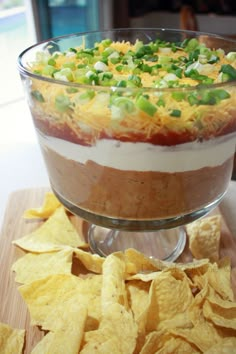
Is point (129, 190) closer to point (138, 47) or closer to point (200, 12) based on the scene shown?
point (138, 47)

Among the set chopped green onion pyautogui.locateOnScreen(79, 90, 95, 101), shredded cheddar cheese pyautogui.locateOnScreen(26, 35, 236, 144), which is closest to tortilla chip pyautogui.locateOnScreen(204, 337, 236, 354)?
shredded cheddar cheese pyautogui.locateOnScreen(26, 35, 236, 144)

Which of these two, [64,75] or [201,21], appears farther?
[201,21]

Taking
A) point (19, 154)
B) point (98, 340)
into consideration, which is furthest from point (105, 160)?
point (19, 154)

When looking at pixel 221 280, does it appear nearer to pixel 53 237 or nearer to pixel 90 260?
pixel 90 260

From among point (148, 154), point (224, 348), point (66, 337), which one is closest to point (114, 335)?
point (66, 337)

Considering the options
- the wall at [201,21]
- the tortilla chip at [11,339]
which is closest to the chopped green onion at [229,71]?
the tortilla chip at [11,339]

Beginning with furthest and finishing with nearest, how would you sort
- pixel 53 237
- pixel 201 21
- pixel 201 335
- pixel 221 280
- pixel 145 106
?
pixel 201 21
pixel 53 237
pixel 221 280
pixel 201 335
pixel 145 106

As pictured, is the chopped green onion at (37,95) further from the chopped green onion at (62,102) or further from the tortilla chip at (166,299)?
the tortilla chip at (166,299)
